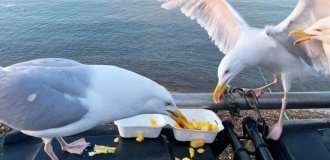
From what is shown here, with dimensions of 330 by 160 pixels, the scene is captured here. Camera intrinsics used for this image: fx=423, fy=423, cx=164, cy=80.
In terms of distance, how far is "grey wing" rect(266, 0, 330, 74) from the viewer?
9.71 feet

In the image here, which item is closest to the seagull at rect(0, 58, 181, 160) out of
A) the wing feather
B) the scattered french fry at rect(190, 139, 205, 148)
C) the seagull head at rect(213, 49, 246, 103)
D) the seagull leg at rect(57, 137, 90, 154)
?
the seagull leg at rect(57, 137, 90, 154)

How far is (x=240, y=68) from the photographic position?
3086mm

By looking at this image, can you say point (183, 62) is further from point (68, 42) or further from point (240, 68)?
point (240, 68)

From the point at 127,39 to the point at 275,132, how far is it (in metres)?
4.69

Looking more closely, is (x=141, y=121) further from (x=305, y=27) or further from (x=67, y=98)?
(x=305, y=27)

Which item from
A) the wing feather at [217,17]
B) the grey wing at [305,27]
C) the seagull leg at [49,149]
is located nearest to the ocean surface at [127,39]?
the wing feather at [217,17]

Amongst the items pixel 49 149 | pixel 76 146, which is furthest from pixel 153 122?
pixel 49 149

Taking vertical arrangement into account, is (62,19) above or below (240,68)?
below

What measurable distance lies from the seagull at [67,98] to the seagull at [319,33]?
49.3 inches

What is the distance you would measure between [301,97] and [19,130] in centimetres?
176

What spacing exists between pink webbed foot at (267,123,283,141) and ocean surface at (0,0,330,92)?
10.8ft

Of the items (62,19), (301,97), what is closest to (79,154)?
(301,97)

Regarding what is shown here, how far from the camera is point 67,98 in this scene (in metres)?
2.15

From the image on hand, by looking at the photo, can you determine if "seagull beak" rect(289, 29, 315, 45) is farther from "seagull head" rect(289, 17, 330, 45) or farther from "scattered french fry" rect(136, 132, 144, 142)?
"scattered french fry" rect(136, 132, 144, 142)
